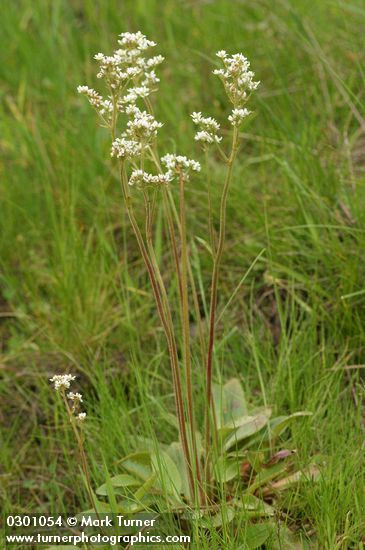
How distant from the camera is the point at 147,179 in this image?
1.81 meters

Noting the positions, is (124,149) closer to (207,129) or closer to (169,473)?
(207,129)

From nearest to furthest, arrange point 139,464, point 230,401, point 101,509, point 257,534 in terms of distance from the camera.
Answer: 1. point 257,534
2. point 101,509
3. point 139,464
4. point 230,401

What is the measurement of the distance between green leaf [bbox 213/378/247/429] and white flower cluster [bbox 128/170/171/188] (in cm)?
77

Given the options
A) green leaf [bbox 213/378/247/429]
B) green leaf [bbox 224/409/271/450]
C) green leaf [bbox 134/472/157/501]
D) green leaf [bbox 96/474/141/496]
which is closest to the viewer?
green leaf [bbox 134/472/157/501]

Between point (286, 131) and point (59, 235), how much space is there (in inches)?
36.3

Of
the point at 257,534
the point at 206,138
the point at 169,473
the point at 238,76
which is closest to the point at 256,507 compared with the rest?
the point at 257,534

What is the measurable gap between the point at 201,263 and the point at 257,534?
1307 millimetres

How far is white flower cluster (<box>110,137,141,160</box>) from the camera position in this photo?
1.79 metres

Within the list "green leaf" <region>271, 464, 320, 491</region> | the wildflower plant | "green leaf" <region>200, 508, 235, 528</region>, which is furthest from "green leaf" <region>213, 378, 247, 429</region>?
"green leaf" <region>200, 508, 235, 528</region>

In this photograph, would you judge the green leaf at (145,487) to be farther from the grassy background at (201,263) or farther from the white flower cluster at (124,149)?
the white flower cluster at (124,149)

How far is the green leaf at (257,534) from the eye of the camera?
1.95 meters

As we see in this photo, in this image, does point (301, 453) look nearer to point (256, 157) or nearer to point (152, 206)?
point (152, 206)

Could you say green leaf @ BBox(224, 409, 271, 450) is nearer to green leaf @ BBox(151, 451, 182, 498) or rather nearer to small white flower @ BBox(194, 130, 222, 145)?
green leaf @ BBox(151, 451, 182, 498)

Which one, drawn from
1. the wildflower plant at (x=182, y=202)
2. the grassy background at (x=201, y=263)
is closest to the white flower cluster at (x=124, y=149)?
the wildflower plant at (x=182, y=202)
